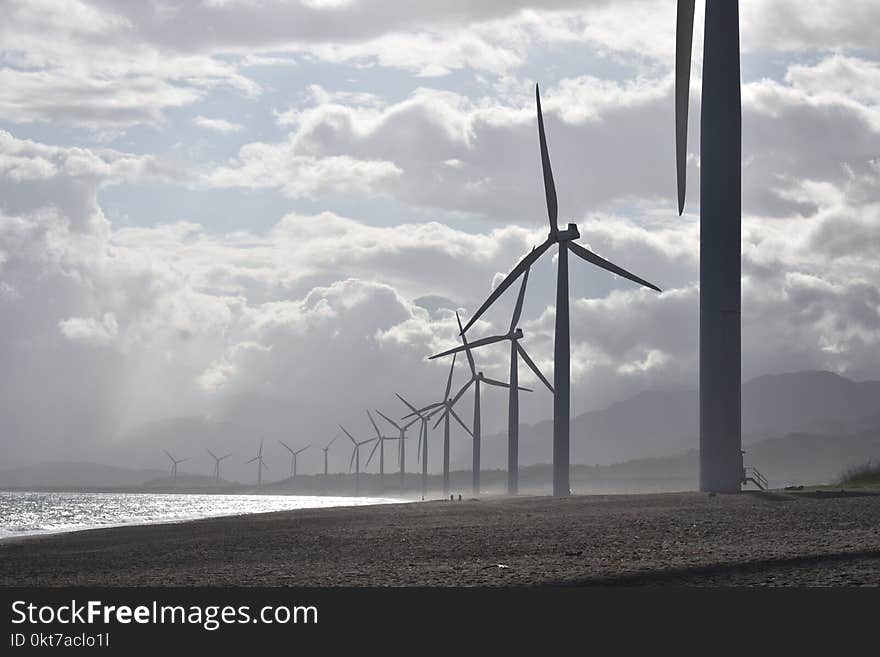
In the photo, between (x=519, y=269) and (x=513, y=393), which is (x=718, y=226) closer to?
(x=519, y=269)

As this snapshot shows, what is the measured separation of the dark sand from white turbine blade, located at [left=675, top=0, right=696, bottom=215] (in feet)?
44.2

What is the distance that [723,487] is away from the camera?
42.5 metres

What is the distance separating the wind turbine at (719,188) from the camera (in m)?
41.0

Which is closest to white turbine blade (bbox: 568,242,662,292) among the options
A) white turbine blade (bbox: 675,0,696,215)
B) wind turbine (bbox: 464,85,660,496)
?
wind turbine (bbox: 464,85,660,496)

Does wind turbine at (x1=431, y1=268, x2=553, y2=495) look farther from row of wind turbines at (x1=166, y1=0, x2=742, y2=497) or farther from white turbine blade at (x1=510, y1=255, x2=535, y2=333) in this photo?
row of wind turbines at (x1=166, y1=0, x2=742, y2=497)

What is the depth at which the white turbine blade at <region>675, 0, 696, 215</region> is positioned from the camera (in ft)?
133

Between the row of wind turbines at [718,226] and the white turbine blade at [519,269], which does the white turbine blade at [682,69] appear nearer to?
the row of wind turbines at [718,226]

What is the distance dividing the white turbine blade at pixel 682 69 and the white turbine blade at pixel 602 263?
21335 millimetres

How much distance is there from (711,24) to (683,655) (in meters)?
34.7

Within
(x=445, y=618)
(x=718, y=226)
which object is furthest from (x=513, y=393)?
(x=445, y=618)

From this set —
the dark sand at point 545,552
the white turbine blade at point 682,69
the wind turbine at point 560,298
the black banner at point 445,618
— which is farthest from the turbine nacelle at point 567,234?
the black banner at point 445,618

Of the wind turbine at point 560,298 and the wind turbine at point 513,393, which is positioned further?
the wind turbine at point 513,393

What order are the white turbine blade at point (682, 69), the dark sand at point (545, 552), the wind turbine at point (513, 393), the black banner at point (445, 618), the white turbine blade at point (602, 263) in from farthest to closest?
the wind turbine at point (513, 393)
the white turbine blade at point (602, 263)
the white turbine blade at point (682, 69)
the dark sand at point (545, 552)
the black banner at point (445, 618)

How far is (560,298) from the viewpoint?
67438 mm
